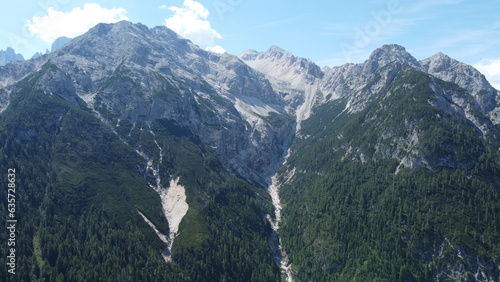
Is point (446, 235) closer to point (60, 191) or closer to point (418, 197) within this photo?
point (418, 197)

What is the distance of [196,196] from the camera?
196 m

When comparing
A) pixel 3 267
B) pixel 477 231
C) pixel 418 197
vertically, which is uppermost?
pixel 418 197

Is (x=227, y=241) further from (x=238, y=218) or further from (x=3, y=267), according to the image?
(x=3, y=267)

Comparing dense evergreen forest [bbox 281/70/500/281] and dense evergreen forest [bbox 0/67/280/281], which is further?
dense evergreen forest [bbox 281/70/500/281]

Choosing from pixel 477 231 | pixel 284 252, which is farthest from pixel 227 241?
pixel 477 231

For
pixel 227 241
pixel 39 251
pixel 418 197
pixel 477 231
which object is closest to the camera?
pixel 39 251

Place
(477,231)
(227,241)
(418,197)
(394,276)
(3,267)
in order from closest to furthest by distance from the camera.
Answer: (3,267) → (394,276) → (477,231) → (227,241) → (418,197)

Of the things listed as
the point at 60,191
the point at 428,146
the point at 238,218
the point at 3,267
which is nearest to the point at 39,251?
the point at 3,267

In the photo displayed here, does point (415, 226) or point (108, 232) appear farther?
point (415, 226)

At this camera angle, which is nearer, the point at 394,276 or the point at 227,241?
the point at 394,276

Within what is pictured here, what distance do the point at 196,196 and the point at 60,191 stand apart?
227 feet

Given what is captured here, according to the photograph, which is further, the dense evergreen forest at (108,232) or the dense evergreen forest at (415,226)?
the dense evergreen forest at (415,226)

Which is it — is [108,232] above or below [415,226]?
below

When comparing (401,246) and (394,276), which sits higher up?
(401,246)
